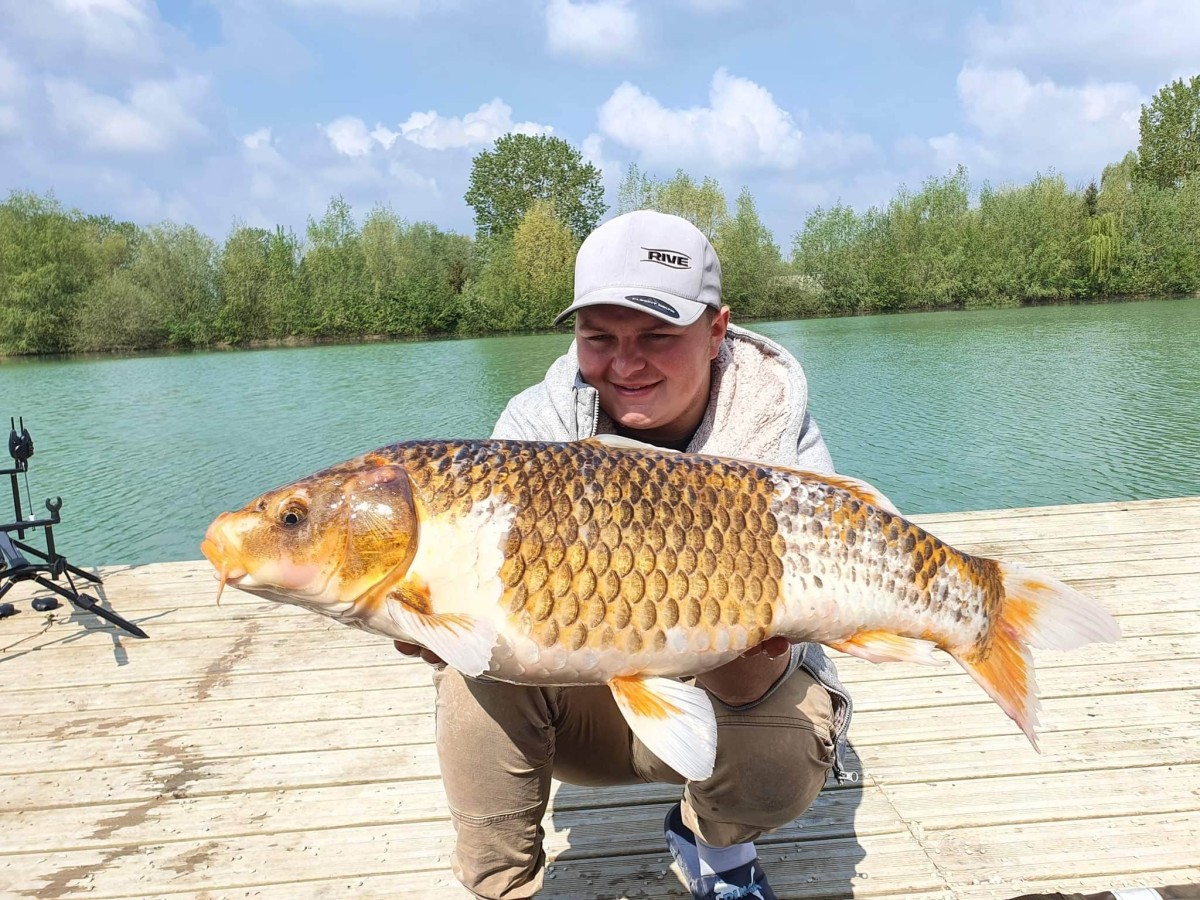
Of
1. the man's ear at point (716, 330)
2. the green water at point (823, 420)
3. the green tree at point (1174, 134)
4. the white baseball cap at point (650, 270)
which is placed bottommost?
the green water at point (823, 420)

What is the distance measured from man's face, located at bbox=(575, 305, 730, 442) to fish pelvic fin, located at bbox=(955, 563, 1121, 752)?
746 mm

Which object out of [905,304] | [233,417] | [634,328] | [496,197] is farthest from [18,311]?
[634,328]

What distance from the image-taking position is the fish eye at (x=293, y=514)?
55.4 inches

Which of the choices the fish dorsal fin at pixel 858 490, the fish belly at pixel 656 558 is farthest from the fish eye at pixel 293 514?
the fish dorsal fin at pixel 858 490

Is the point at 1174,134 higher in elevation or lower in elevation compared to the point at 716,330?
higher

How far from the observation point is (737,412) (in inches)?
80.0

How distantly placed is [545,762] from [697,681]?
34cm

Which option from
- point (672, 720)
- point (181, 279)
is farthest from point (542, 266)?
point (672, 720)

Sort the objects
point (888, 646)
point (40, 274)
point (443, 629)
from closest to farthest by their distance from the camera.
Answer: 1. point (443, 629)
2. point (888, 646)
3. point (40, 274)

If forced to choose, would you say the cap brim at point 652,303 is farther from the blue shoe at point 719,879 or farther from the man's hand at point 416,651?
the blue shoe at point 719,879

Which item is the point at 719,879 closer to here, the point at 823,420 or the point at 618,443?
the point at 618,443

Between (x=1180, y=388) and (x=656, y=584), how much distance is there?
15250 mm

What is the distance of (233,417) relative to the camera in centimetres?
1636

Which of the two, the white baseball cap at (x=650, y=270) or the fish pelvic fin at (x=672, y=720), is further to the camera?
the white baseball cap at (x=650, y=270)
